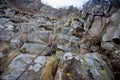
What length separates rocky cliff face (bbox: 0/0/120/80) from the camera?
15.4 feet

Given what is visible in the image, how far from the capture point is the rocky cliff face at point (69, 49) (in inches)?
185

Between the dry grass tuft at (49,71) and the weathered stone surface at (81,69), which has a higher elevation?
the weathered stone surface at (81,69)

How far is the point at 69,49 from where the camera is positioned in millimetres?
6445

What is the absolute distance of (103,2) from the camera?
26.0ft

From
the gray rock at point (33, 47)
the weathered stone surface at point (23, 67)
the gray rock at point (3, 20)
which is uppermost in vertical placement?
the gray rock at point (3, 20)

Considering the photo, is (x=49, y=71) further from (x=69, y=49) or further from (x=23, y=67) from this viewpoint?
(x=69, y=49)

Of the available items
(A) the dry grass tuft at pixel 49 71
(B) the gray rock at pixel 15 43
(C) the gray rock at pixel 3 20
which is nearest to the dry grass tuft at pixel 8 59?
(B) the gray rock at pixel 15 43

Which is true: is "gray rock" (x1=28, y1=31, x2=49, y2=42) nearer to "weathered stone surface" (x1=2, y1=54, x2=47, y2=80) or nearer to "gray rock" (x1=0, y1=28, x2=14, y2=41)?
"gray rock" (x1=0, y1=28, x2=14, y2=41)

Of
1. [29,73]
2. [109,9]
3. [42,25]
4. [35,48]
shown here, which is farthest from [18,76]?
[42,25]

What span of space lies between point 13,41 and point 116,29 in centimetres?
473

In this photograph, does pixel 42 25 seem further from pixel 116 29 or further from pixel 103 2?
A: pixel 116 29

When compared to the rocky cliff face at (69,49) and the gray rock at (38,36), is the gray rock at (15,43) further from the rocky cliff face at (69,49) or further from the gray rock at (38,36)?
the gray rock at (38,36)

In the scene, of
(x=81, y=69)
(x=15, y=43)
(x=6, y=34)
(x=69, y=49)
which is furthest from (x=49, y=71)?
(x=6, y=34)

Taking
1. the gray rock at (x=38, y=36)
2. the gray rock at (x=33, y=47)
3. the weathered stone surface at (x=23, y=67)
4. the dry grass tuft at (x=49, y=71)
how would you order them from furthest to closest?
the gray rock at (x=38, y=36) → the gray rock at (x=33, y=47) → the weathered stone surface at (x=23, y=67) → the dry grass tuft at (x=49, y=71)
